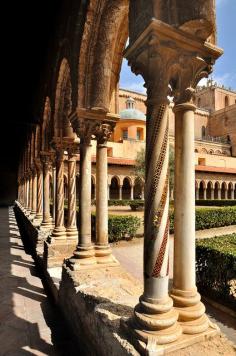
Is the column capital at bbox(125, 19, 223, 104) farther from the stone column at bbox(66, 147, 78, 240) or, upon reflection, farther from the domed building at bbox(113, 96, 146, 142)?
the domed building at bbox(113, 96, 146, 142)

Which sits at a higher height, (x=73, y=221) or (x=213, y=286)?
(x=73, y=221)

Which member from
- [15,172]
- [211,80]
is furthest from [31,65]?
[211,80]

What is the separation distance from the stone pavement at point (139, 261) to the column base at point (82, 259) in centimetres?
223

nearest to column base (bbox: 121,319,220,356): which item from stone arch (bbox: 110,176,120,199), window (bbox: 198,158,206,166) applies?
stone arch (bbox: 110,176,120,199)

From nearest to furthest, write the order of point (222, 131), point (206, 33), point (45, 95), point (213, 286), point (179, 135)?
point (206, 33)
point (179, 135)
point (213, 286)
point (45, 95)
point (222, 131)

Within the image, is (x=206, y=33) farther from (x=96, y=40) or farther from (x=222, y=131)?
(x=222, y=131)

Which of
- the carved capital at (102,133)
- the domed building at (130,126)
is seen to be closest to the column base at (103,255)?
the carved capital at (102,133)

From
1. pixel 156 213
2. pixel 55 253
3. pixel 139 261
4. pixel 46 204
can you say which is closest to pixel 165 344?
pixel 156 213

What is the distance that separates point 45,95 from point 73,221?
3552 mm

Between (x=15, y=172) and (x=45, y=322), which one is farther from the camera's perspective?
(x=15, y=172)

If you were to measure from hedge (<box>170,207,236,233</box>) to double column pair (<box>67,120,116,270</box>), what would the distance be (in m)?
9.31

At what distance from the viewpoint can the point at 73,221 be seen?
6180 mm

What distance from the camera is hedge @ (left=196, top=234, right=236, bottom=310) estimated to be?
5.19 meters

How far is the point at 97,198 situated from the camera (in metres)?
4.50
